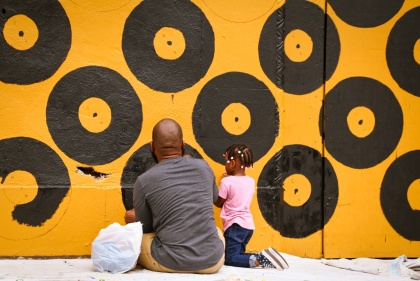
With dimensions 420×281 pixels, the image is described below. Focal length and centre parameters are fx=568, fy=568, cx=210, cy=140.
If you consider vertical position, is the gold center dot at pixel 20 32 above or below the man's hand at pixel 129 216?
above

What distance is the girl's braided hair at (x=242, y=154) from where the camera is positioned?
4.61m

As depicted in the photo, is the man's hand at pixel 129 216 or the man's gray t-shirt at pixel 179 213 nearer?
the man's gray t-shirt at pixel 179 213

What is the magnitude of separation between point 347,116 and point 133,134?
1856mm

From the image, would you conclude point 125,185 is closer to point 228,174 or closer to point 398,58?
point 228,174

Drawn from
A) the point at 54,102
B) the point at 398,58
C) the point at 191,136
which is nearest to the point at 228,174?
the point at 191,136

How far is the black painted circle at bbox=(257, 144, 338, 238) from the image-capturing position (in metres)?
4.82

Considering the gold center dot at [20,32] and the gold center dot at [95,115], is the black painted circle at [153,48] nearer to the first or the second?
the gold center dot at [95,115]

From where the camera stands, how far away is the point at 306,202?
4.89 meters

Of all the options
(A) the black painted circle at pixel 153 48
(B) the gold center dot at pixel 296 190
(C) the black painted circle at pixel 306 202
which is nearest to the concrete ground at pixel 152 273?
(C) the black painted circle at pixel 306 202

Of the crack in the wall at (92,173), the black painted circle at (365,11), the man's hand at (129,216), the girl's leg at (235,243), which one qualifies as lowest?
the girl's leg at (235,243)

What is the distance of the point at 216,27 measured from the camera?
4746 mm

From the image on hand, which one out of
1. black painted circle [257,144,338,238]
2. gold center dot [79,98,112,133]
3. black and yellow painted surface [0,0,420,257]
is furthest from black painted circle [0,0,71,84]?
black painted circle [257,144,338,238]

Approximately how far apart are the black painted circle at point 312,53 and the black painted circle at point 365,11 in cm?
13

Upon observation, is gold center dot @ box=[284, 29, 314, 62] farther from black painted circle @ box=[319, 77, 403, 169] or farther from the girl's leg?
the girl's leg
